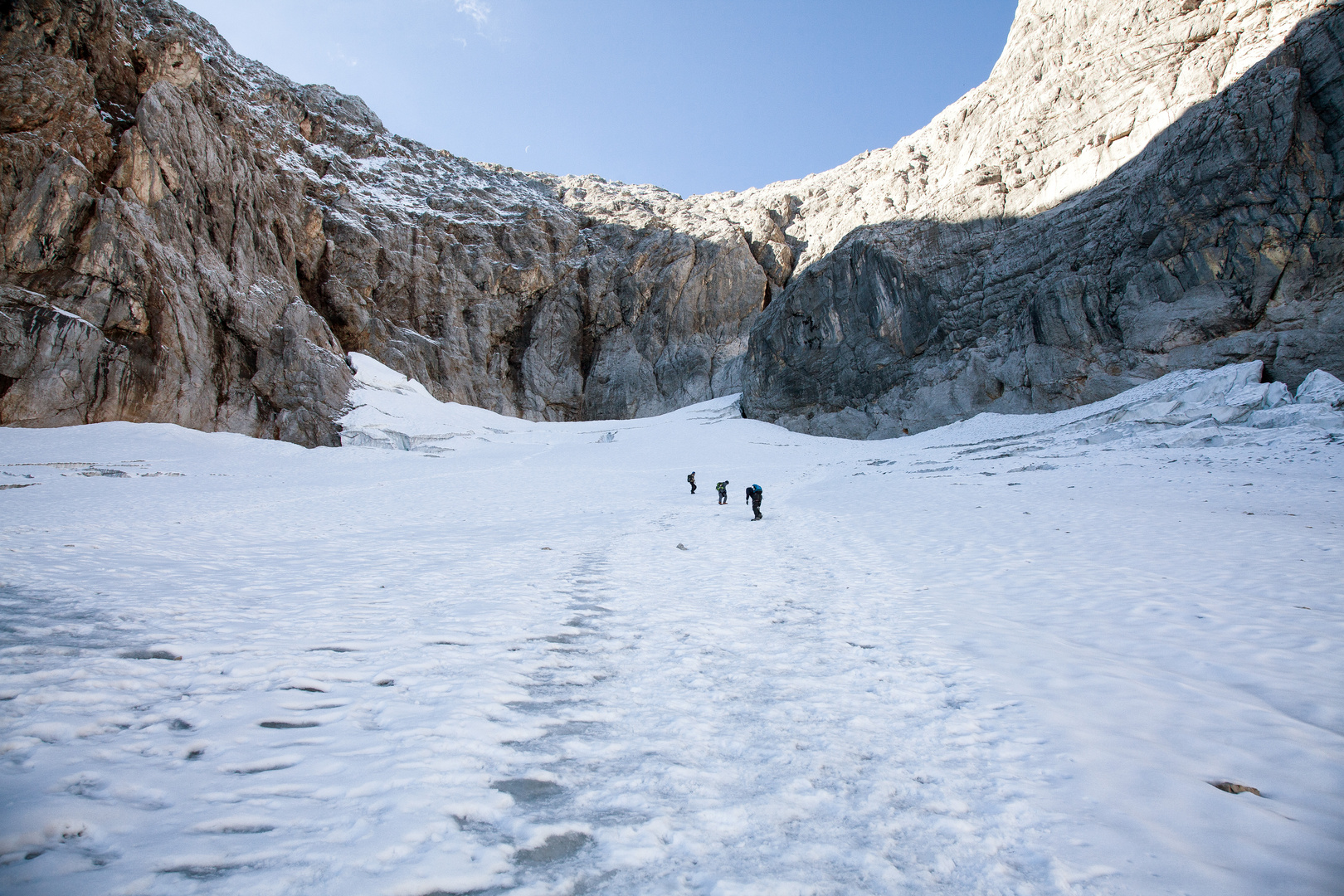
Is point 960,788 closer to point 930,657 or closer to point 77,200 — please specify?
point 930,657

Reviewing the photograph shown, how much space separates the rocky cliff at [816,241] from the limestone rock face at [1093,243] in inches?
4.9

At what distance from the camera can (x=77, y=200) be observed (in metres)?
24.4

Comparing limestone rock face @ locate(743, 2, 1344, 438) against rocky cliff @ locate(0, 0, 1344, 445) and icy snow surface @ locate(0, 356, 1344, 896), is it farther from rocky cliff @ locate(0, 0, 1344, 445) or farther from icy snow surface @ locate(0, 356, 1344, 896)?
icy snow surface @ locate(0, 356, 1344, 896)

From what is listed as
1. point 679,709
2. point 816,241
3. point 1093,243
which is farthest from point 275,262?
point 1093,243

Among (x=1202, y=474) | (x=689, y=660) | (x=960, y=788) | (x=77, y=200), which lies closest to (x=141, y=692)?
(x=689, y=660)

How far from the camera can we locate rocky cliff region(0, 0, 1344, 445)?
22.2 meters

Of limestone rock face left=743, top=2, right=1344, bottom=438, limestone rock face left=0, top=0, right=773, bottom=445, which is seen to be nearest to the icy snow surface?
limestone rock face left=743, top=2, right=1344, bottom=438

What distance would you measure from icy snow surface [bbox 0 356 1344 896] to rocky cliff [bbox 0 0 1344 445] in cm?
2004

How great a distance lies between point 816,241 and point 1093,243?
26715 millimetres

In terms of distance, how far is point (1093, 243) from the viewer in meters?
27.3

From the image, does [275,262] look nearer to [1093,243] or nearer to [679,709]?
[679,709]

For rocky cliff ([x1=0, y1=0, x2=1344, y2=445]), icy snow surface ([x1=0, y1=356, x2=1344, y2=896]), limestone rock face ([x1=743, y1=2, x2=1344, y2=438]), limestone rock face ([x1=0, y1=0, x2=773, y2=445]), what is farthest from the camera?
limestone rock face ([x1=0, y1=0, x2=773, y2=445])

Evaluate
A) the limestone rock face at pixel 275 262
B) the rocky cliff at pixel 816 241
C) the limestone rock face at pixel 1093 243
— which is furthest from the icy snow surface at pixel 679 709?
the limestone rock face at pixel 275 262

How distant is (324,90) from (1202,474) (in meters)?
73.8
